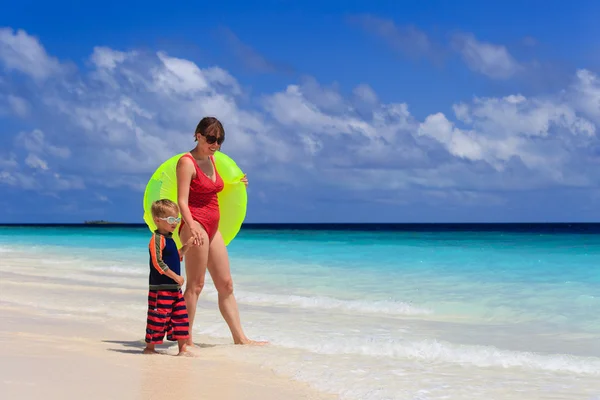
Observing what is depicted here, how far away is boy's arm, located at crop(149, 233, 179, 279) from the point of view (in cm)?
455

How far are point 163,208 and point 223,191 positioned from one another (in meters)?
0.87

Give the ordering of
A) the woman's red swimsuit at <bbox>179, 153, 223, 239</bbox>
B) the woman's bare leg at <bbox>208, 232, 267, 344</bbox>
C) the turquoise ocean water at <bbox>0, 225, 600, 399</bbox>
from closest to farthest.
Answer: the turquoise ocean water at <bbox>0, 225, 600, 399</bbox>
the woman's red swimsuit at <bbox>179, 153, 223, 239</bbox>
the woman's bare leg at <bbox>208, 232, 267, 344</bbox>

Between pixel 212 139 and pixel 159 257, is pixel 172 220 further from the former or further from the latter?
pixel 212 139

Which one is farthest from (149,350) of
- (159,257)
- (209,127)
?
(209,127)

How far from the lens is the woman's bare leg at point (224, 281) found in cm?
509

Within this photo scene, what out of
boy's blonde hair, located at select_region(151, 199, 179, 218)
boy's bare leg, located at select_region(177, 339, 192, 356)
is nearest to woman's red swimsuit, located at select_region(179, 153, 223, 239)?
boy's blonde hair, located at select_region(151, 199, 179, 218)

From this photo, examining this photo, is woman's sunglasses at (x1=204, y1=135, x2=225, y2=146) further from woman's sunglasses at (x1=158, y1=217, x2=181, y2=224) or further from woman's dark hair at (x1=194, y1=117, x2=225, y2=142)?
woman's sunglasses at (x1=158, y1=217, x2=181, y2=224)

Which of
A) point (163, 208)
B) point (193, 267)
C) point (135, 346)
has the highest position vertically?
→ point (163, 208)

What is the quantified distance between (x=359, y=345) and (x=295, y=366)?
1051mm

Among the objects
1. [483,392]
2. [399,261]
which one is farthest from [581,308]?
[399,261]

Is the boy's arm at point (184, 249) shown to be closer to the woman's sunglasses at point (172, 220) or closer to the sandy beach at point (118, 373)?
the woman's sunglasses at point (172, 220)

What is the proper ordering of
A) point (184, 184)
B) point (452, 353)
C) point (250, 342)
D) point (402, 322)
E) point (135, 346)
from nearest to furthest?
point (184, 184)
point (135, 346)
point (452, 353)
point (250, 342)
point (402, 322)

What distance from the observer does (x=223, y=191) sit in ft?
17.8

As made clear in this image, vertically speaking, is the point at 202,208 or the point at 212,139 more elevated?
the point at 212,139
